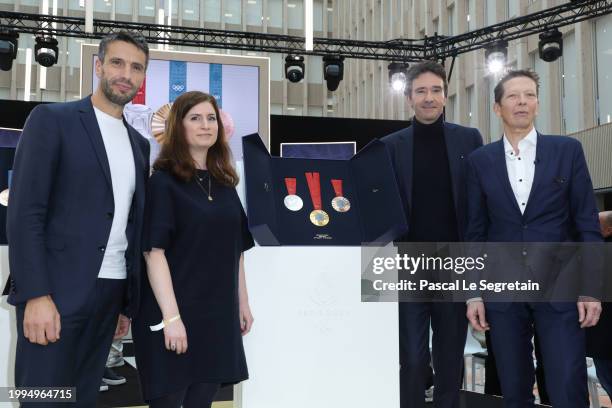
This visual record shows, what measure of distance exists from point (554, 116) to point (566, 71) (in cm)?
85

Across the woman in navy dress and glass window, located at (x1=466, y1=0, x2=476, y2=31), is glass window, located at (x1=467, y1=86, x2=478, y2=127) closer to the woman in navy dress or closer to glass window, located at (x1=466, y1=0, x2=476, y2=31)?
glass window, located at (x1=466, y1=0, x2=476, y2=31)

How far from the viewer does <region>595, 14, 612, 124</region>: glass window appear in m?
10.1

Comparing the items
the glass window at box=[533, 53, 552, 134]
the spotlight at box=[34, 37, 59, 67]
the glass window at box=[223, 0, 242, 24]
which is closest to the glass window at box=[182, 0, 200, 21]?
the glass window at box=[223, 0, 242, 24]

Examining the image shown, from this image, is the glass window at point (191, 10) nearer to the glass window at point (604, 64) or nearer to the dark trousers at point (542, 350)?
the glass window at point (604, 64)

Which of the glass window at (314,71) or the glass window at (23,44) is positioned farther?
the glass window at (314,71)

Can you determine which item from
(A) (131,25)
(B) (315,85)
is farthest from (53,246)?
(B) (315,85)

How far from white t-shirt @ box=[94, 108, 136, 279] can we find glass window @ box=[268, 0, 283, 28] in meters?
24.1

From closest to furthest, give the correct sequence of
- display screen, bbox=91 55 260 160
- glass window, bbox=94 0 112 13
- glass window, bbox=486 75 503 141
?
display screen, bbox=91 55 260 160 < glass window, bbox=486 75 503 141 < glass window, bbox=94 0 112 13

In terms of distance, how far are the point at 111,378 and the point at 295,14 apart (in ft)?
74.6

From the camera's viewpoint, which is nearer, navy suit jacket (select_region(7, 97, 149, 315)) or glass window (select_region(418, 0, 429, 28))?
navy suit jacket (select_region(7, 97, 149, 315))

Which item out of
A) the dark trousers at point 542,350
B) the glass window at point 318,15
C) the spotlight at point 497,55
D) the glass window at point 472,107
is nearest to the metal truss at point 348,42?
the spotlight at point 497,55

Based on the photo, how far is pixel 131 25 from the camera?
9906 millimetres

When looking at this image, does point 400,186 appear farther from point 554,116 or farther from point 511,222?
point 554,116

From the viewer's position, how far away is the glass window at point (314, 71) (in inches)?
963
